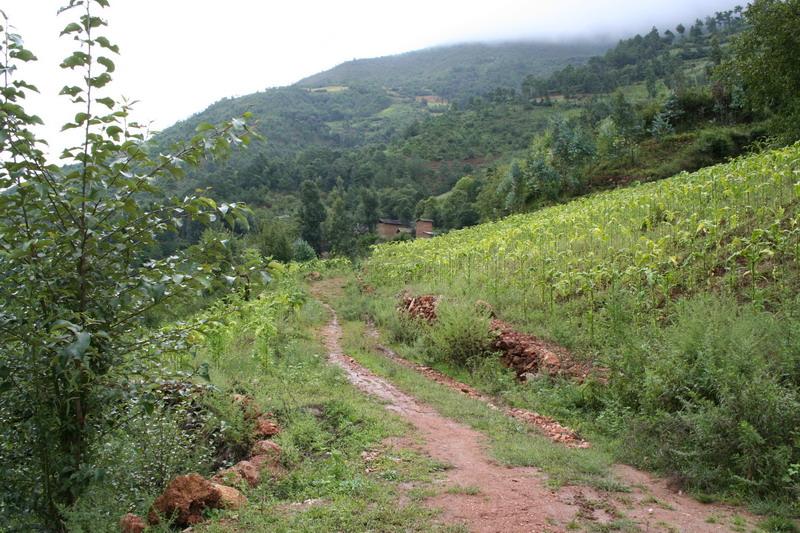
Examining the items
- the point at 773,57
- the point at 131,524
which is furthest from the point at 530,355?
the point at 773,57

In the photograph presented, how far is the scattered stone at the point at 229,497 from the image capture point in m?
4.18

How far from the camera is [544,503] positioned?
14.4ft

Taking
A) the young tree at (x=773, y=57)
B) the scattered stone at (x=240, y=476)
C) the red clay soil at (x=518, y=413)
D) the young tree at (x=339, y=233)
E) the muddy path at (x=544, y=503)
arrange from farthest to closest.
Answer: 1. the young tree at (x=339, y=233)
2. the young tree at (x=773, y=57)
3. the red clay soil at (x=518, y=413)
4. the scattered stone at (x=240, y=476)
5. the muddy path at (x=544, y=503)

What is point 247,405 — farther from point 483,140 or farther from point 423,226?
point 483,140

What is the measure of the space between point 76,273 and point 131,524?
1904 mm

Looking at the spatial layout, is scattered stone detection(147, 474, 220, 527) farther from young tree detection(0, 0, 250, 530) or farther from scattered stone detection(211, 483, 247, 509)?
young tree detection(0, 0, 250, 530)

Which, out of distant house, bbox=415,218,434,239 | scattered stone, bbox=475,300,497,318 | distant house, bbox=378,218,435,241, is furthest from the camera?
Answer: distant house, bbox=378,218,435,241

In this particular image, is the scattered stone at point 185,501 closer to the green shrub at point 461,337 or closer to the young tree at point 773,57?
the green shrub at point 461,337

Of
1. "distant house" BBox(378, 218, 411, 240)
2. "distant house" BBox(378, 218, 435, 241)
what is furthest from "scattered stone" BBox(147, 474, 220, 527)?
"distant house" BBox(378, 218, 411, 240)

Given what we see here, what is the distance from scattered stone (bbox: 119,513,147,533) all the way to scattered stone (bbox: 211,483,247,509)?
567mm

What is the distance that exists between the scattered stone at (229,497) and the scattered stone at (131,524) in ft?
1.86

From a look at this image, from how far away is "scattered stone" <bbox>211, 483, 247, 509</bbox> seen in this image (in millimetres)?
4176

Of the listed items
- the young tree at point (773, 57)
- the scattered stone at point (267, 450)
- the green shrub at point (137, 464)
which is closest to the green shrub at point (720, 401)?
the scattered stone at point (267, 450)

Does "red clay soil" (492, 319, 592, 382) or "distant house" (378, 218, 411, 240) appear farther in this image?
"distant house" (378, 218, 411, 240)
